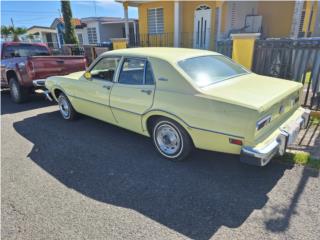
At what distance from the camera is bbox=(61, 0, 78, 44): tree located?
24.8 meters

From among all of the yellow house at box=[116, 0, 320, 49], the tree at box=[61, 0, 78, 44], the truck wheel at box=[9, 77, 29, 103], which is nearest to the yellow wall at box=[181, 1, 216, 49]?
the yellow house at box=[116, 0, 320, 49]

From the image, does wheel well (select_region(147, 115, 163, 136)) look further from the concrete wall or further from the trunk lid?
the concrete wall

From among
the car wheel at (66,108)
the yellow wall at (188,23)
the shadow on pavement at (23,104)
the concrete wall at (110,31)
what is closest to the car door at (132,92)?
the car wheel at (66,108)

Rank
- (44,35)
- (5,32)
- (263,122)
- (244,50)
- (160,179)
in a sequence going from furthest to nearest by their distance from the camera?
(5,32), (44,35), (244,50), (160,179), (263,122)

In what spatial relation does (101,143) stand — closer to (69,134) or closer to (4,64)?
(69,134)

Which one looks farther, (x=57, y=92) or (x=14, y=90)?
(x=14, y=90)

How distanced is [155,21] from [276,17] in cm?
692

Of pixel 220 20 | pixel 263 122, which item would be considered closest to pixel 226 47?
pixel 263 122

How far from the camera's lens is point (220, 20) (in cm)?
1157

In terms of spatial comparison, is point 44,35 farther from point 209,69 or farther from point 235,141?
point 235,141

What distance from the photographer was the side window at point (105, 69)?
13.9ft

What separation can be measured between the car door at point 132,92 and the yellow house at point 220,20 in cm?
914

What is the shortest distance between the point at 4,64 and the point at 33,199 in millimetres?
6071

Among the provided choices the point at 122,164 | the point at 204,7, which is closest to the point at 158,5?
the point at 204,7
